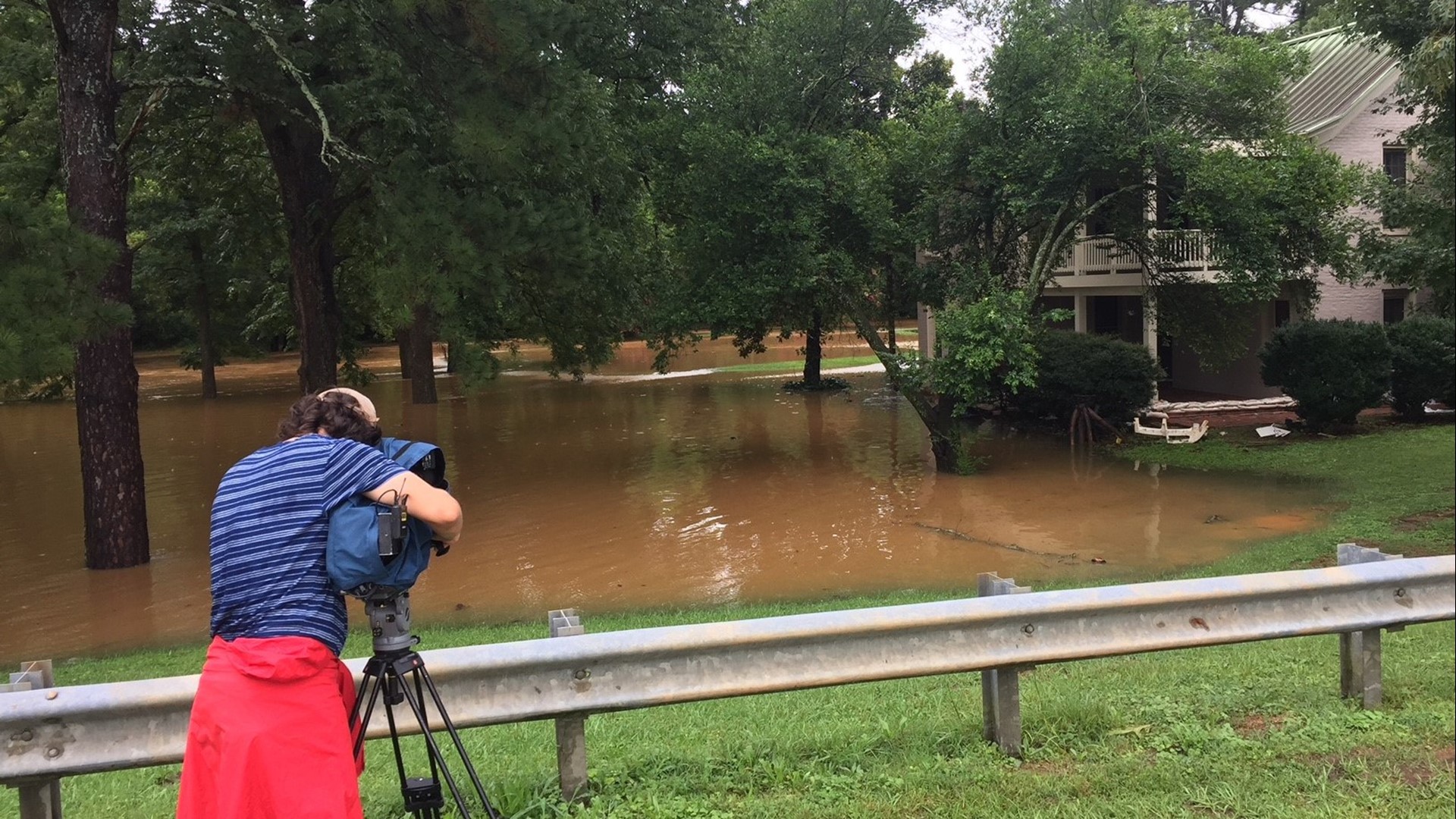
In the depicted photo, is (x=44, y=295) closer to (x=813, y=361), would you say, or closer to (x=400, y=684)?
(x=400, y=684)

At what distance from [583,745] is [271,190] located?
79.2 feet

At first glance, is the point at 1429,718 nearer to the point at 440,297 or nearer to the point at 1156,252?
the point at 440,297

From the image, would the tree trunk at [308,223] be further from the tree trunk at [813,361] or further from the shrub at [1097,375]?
the tree trunk at [813,361]

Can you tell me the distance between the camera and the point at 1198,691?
4.91 meters

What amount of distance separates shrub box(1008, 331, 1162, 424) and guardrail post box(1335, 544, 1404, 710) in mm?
15498

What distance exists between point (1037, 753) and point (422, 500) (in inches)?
102

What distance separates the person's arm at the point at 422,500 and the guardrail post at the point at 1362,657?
3.55 metres

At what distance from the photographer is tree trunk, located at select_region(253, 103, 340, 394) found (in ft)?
56.2

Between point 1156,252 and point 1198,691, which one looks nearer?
point 1198,691

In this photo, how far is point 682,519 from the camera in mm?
14914

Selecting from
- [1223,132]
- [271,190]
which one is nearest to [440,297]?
[1223,132]

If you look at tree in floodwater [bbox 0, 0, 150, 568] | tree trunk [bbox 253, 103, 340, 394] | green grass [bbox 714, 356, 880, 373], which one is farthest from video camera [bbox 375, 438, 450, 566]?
green grass [bbox 714, 356, 880, 373]

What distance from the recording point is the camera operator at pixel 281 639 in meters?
2.81

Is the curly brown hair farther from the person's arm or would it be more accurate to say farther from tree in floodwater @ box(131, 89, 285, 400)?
tree in floodwater @ box(131, 89, 285, 400)
